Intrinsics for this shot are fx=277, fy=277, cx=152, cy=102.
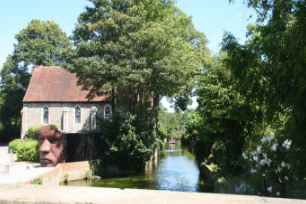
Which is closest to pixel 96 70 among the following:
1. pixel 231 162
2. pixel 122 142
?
pixel 122 142

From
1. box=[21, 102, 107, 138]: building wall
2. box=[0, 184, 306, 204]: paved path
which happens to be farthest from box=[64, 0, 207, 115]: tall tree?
box=[0, 184, 306, 204]: paved path

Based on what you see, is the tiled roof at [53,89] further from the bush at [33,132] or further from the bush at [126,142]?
the bush at [126,142]

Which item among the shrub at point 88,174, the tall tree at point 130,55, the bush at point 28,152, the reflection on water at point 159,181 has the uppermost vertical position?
the tall tree at point 130,55

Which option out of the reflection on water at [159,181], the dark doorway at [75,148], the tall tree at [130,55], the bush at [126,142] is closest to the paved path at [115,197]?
the reflection on water at [159,181]

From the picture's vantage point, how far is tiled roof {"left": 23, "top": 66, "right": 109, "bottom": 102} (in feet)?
122

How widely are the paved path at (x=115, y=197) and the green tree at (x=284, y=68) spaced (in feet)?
15.8

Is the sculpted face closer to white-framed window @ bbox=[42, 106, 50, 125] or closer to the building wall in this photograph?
the building wall

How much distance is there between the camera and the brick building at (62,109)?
36.8 metres

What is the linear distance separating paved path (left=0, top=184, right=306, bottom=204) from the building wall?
34497 mm

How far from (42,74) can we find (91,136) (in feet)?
68.0

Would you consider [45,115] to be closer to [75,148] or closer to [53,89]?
[53,89]

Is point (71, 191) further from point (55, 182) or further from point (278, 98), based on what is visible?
point (55, 182)

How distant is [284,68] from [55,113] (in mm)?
34023

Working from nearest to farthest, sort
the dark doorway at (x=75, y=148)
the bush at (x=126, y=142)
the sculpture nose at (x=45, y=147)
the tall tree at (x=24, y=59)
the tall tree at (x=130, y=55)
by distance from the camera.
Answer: the sculpture nose at (x=45, y=147), the tall tree at (x=130, y=55), the bush at (x=126, y=142), the dark doorway at (x=75, y=148), the tall tree at (x=24, y=59)
